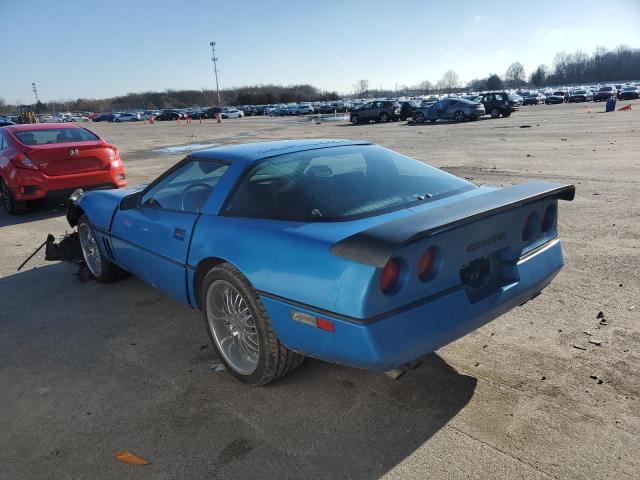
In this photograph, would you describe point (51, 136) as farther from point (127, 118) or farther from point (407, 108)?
point (127, 118)

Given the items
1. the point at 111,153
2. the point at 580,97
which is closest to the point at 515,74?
the point at 580,97

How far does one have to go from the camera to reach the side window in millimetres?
3359

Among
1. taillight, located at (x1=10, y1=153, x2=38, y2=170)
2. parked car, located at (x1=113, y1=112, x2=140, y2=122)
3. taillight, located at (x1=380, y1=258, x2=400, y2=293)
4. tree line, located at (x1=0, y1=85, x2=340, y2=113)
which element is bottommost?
taillight, located at (x1=380, y1=258, x2=400, y2=293)

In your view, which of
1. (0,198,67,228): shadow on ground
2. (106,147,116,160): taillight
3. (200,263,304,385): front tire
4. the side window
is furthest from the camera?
(106,147,116,160): taillight

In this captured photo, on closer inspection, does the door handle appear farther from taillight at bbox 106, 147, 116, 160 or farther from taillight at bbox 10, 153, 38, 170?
taillight at bbox 106, 147, 116, 160

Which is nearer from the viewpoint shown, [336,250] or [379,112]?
[336,250]

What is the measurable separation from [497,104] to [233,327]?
31.0 metres

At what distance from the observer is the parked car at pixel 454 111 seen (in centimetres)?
2866

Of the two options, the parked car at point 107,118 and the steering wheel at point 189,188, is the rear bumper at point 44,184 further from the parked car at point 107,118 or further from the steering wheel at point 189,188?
the parked car at point 107,118

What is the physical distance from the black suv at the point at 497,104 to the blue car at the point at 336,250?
2952 cm

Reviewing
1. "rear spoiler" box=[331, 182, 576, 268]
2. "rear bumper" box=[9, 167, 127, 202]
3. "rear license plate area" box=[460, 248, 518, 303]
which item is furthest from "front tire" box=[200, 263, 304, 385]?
"rear bumper" box=[9, 167, 127, 202]

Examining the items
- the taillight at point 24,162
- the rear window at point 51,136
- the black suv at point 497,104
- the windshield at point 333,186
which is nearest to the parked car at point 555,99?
the black suv at point 497,104

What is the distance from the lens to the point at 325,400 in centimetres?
279

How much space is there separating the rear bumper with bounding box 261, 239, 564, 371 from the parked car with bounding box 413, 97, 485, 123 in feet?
92.2
